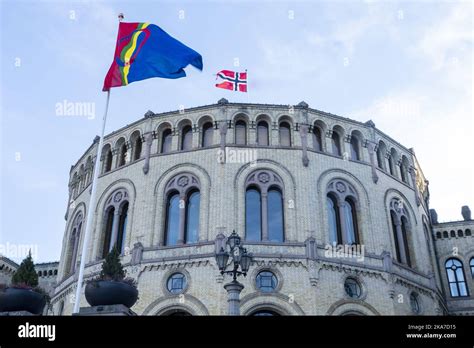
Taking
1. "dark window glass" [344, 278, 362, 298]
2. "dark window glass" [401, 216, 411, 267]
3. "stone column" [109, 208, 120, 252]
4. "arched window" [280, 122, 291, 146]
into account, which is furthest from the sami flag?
"dark window glass" [401, 216, 411, 267]

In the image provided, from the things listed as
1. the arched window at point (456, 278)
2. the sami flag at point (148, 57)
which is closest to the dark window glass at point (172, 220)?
the sami flag at point (148, 57)

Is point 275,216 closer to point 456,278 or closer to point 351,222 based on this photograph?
point 351,222

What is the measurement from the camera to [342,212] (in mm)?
28328

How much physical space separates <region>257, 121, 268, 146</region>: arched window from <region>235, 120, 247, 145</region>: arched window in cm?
85

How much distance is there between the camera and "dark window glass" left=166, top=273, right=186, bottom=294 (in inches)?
995

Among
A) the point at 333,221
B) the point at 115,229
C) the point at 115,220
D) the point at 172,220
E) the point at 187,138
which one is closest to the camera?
the point at 172,220

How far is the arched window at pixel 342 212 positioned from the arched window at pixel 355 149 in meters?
2.47

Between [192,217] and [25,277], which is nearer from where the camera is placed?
[25,277]

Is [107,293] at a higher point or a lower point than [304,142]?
lower

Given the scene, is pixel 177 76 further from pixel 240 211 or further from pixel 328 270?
pixel 328 270

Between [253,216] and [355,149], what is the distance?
8811mm

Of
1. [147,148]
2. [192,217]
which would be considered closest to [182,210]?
[192,217]

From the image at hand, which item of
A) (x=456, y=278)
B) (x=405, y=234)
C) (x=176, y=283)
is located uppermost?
(x=405, y=234)
